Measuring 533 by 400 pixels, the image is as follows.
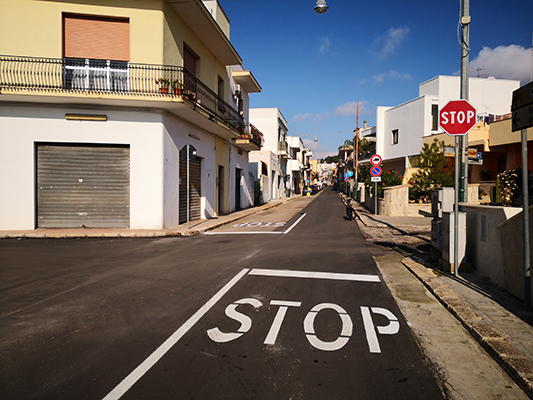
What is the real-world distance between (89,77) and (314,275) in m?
11.5

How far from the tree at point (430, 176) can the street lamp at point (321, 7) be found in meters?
12.5

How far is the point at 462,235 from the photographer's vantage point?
6.61m

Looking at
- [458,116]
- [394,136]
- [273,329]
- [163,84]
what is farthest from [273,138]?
[273,329]

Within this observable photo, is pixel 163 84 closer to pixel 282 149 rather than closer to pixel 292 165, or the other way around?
pixel 282 149

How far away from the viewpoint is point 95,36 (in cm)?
1313

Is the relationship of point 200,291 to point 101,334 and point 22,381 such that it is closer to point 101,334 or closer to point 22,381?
point 101,334

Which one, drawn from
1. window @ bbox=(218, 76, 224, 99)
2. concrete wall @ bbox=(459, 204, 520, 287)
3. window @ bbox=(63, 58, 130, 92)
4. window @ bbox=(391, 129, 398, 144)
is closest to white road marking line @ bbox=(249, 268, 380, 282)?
concrete wall @ bbox=(459, 204, 520, 287)

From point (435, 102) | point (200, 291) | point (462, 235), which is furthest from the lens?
point (435, 102)

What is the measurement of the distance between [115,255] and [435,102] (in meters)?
30.3

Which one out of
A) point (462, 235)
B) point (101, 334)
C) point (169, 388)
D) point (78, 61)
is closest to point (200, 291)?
point (101, 334)

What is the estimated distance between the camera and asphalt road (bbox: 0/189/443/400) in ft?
9.78

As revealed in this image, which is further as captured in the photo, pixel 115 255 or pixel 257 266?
pixel 115 255

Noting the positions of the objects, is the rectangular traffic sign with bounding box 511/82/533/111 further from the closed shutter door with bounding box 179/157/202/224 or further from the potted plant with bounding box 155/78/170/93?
the closed shutter door with bounding box 179/157/202/224

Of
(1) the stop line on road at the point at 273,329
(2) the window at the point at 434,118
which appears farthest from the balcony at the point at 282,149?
(1) the stop line on road at the point at 273,329
